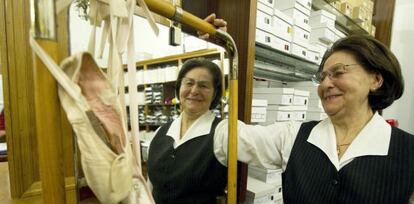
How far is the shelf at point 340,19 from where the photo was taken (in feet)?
4.88

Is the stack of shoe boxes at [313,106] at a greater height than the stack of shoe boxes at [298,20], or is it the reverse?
the stack of shoe boxes at [298,20]

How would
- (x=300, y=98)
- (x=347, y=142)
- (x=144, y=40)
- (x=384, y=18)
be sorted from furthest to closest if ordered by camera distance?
1. (x=384, y=18)
2. (x=300, y=98)
3. (x=347, y=142)
4. (x=144, y=40)

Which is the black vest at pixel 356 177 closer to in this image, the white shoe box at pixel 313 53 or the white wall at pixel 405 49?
the white shoe box at pixel 313 53

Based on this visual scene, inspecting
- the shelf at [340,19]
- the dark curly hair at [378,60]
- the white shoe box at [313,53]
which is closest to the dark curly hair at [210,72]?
the dark curly hair at [378,60]

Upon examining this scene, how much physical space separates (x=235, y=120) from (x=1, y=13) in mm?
612

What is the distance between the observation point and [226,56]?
796 mm

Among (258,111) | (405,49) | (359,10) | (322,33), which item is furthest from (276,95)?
(405,49)

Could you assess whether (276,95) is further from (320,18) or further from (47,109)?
(47,109)

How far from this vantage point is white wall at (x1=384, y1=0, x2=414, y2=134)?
2.11 meters

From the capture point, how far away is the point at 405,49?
7.03 ft

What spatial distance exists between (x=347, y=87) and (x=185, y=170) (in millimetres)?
536

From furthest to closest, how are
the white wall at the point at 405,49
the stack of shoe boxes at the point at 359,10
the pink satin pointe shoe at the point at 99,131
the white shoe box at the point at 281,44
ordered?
1. the white wall at the point at 405,49
2. the stack of shoe boxes at the point at 359,10
3. the white shoe box at the point at 281,44
4. the pink satin pointe shoe at the point at 99,131

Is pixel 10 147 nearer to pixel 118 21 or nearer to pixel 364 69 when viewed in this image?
pixel 118 21

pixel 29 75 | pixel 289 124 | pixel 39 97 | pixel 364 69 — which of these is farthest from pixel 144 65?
pixel 364 69
